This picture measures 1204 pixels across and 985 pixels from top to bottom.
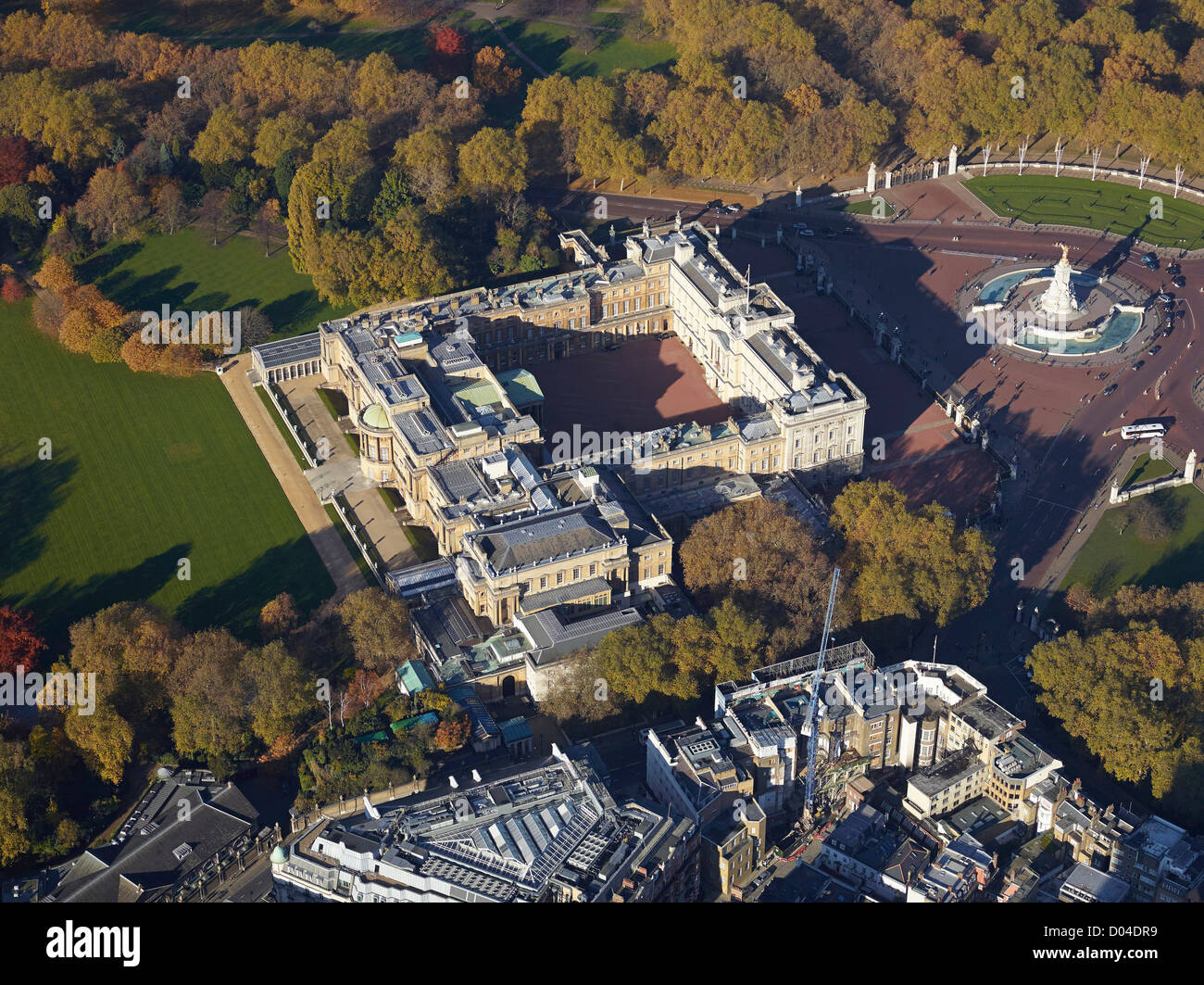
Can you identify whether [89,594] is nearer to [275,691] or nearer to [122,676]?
[122,676]

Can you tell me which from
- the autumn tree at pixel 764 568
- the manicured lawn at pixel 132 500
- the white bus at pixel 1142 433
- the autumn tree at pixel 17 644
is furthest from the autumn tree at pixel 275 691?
the white bus at pixel 1142 433

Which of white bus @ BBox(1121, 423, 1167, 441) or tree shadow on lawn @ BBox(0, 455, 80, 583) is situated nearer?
tree shadow on lawn @ BBox(0, 455, 80, 583)

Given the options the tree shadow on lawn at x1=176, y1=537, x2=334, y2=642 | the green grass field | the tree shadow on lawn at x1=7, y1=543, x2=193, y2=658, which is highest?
the green grass field

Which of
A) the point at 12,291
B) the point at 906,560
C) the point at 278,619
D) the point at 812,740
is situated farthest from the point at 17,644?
the point at 906,560

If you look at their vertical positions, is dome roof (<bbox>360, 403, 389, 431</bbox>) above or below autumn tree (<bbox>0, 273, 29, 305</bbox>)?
above

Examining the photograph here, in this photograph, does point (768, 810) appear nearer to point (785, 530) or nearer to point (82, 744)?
point (785, 530)

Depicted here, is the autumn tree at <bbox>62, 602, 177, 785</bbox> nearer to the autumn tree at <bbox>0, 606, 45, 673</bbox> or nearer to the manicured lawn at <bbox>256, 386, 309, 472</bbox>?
the autumn tree at <bbox>0, 606, 45, 673</bbox>

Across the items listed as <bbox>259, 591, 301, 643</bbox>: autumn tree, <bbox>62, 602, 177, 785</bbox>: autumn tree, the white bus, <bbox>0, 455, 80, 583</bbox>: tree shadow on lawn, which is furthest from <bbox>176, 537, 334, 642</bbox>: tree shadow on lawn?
the white bus
